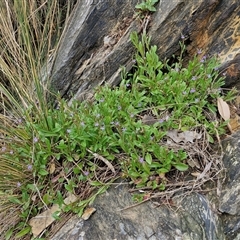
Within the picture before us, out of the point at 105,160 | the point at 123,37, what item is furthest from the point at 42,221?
the point at 123,37

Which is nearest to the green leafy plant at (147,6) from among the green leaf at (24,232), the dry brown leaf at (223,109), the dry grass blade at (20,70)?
the dry grass blade at (20,70)

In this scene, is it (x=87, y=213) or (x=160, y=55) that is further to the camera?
(x=160, y=55)

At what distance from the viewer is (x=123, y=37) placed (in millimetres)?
2906

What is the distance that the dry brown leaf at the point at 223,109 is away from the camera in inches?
96.9

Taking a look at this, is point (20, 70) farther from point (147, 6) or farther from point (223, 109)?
point (223, 109)

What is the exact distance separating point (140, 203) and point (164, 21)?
1436 millimetres

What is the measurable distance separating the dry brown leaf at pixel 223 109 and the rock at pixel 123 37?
0.73 ft

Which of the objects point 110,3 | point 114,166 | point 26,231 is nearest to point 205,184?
point 114,166

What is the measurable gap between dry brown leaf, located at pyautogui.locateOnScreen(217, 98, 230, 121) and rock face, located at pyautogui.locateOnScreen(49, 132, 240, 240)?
1.10 feet

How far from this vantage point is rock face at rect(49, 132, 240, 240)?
2062 mm

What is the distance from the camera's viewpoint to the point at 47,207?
2.34m

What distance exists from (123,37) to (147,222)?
1.54 meters

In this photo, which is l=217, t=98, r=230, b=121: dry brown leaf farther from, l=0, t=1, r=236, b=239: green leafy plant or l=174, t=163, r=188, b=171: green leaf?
l=174, t=163, r=188, b=171: green leaf

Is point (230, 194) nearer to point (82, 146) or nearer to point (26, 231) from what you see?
point (82, 146)
